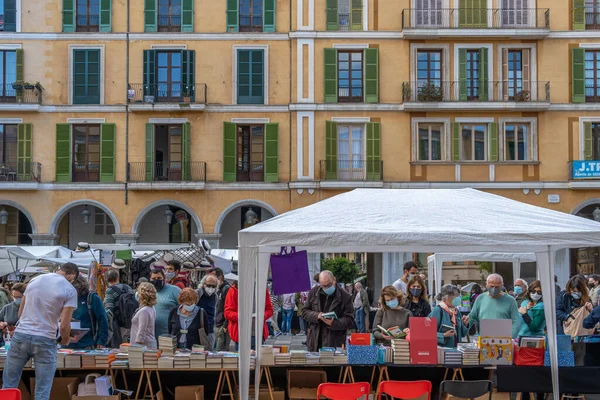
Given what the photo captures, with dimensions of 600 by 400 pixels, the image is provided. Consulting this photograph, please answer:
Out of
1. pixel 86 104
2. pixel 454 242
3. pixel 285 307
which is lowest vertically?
pixel 285 307

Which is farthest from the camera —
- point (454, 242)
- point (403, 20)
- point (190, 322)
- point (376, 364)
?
point (403, 20)

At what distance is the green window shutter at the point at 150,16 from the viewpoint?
28516mm

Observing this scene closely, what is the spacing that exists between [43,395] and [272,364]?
2565 millimetres

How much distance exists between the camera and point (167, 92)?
1117 inches

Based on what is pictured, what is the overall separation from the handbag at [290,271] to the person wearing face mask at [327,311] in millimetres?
348

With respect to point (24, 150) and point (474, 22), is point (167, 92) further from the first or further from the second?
point (474, 22)

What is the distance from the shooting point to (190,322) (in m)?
10.2

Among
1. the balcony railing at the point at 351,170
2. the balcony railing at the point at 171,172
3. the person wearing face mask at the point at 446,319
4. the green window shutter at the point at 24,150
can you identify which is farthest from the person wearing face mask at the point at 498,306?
the green window shutter at the point at 24,150

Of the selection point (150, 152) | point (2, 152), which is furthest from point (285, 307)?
point (2, 152)

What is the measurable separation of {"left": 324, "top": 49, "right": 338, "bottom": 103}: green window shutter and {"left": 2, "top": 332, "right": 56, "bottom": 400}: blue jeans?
20.8 metres

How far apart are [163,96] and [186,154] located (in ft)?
7.26

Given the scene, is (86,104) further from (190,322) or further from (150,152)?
(190,322)

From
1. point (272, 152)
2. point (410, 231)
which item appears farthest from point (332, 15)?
point (410, 231)

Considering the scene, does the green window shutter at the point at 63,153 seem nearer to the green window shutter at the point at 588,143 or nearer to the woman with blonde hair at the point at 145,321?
the green window shutter at the point at 588,143
